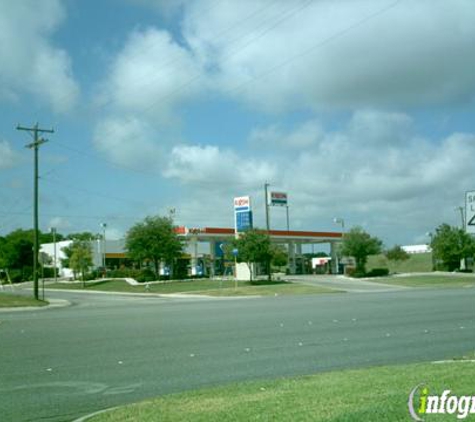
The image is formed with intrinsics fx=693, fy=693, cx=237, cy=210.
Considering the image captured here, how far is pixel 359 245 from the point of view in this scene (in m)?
72.1

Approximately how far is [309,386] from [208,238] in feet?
243

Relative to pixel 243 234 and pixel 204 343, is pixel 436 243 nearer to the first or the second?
pixel 243 234

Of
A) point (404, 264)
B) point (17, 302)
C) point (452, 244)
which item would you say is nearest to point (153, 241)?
point (17, 302)

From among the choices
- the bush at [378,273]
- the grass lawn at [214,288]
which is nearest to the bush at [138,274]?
the grass lawn at [214,288]

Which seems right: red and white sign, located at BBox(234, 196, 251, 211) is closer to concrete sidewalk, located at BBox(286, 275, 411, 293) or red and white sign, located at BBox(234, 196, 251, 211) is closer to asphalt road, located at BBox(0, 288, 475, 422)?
concrete sidewalk, located at BBox(286, 275, 411, 293)

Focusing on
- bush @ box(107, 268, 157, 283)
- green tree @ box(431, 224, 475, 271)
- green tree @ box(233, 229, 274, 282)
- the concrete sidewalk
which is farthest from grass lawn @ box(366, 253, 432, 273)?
bush @ box(107, 268, 157, 283)

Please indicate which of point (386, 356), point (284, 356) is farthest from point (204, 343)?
point (386, 356)

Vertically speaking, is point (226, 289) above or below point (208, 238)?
below

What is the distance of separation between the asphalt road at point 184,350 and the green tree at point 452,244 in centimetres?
5243

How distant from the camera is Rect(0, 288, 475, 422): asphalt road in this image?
34.6ft

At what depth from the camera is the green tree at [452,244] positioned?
74.2 m

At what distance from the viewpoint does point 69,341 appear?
16.7 meters

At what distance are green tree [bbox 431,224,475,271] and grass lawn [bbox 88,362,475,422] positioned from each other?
218 ft

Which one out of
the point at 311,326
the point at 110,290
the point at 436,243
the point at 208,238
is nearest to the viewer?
the point at 311,326
